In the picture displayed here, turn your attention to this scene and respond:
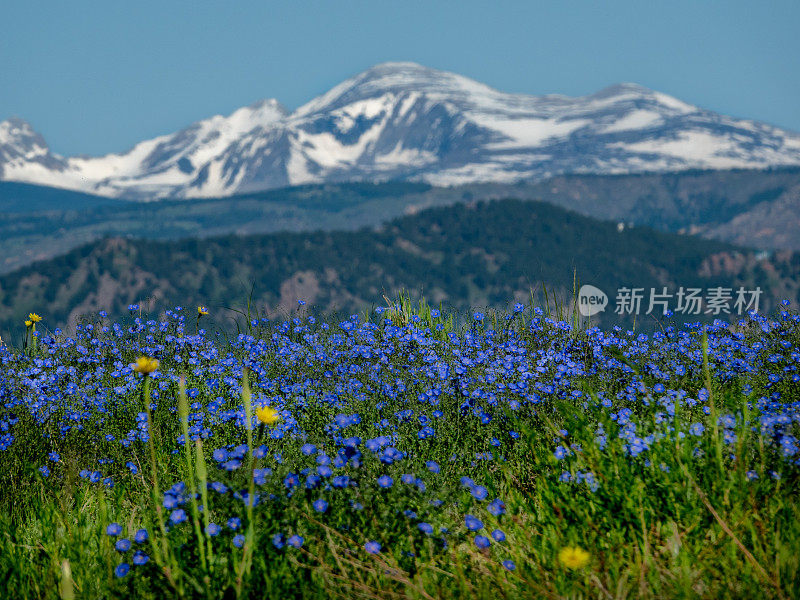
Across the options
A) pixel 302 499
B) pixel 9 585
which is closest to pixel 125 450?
pixel 9 585

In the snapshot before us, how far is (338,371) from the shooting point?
671cm

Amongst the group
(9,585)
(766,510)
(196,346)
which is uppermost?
(196,346)

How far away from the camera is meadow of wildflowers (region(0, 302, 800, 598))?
373 centimetres

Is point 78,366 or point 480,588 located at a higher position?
point 78,366

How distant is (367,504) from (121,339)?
195 inches

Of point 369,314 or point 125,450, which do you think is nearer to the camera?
point 125,450

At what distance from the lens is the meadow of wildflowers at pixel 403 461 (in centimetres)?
373

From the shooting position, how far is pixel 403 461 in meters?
4.57

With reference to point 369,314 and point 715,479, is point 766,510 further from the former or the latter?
point 369,314

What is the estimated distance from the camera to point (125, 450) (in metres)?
6.21

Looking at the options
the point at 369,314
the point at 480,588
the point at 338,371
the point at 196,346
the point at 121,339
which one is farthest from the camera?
the point at 369,314

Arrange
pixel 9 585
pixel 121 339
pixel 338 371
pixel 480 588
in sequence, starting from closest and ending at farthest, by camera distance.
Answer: pixel 480 588 < pixel 9 585 < pixel 338 371 < pixel 121 339

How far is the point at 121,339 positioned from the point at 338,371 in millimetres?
2750

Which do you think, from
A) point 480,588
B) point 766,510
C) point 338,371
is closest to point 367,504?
point 480,588
